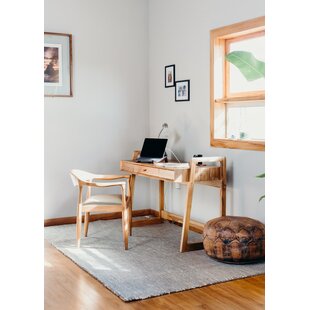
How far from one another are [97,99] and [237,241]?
2.58m

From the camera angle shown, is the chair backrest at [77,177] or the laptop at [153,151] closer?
the chair backrest at [77,177]

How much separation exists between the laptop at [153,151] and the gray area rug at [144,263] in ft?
2.37

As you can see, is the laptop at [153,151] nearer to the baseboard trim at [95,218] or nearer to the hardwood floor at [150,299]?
the baseboard trim at [95,218]

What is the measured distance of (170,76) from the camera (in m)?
5.41

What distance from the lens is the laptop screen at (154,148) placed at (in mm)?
4957

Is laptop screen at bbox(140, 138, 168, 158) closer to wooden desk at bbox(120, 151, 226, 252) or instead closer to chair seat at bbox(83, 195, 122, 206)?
wooden desk at bbox(120, 151, 226, 252)

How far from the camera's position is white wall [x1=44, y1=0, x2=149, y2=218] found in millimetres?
5410

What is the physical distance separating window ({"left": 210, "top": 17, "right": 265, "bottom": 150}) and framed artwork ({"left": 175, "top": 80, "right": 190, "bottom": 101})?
41cm

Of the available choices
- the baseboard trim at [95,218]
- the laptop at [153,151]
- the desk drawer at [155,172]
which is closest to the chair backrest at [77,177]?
the desk drawer at [155,172]

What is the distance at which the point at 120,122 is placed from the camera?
5.75 m

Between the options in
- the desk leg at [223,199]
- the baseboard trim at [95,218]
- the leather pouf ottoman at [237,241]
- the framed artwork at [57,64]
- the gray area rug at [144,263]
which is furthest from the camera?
the baseboard trim at [95,218]

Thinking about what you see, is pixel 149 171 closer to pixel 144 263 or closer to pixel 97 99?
pixel 144 263

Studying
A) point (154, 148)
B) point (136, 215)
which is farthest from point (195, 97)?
point (136, 215)
